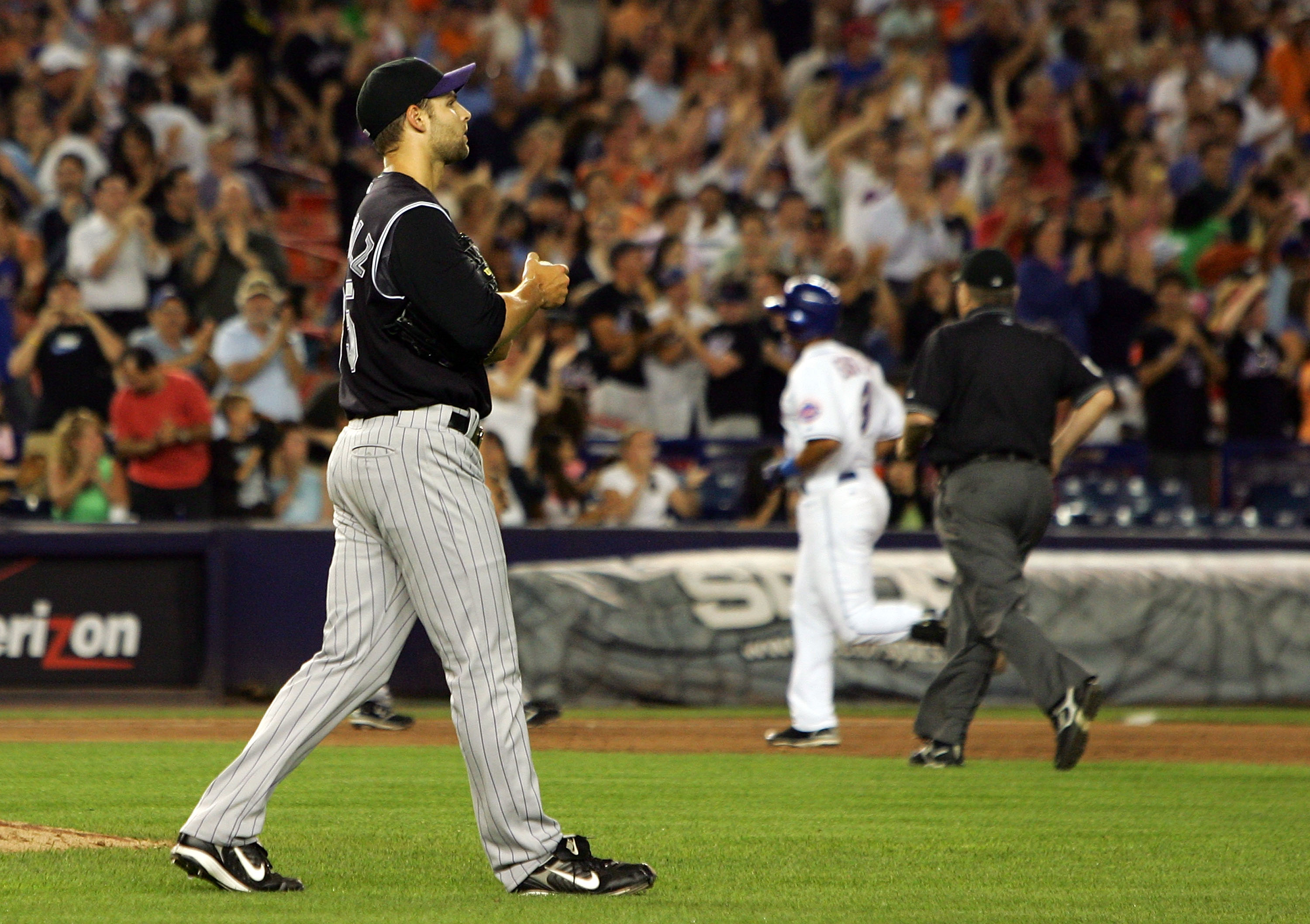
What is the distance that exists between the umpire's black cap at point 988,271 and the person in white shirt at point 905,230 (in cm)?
742

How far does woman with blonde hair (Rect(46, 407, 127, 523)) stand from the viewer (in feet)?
39.1

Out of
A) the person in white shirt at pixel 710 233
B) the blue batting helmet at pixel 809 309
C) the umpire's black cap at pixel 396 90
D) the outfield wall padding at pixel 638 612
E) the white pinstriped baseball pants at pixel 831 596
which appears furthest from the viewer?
the person in white shirt at pixel 710 233

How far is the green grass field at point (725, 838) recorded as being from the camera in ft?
15.8

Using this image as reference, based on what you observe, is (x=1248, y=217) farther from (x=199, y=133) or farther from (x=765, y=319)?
(x=199, y=133)

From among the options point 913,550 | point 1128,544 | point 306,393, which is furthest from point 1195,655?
point 306,393

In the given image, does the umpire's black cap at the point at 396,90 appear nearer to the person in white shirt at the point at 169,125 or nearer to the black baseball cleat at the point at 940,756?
the black baseball cleat at the point at 940,756

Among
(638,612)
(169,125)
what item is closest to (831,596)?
(638,612)

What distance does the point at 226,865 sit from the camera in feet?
16.2

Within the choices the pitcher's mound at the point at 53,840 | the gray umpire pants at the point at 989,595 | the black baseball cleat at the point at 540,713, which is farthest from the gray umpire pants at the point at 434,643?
the black baseball cleat at the point at 540,713

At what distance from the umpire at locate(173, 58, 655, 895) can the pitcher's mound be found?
919 mm

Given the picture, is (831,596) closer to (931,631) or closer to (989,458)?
(931,631)

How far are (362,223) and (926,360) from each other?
3672 millimetres

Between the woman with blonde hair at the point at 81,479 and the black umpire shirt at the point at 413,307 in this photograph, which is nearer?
the black umpire shirt at the point at 413,307

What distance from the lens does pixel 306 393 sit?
13.2 metres
